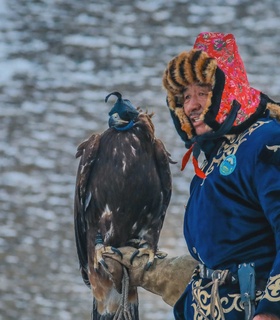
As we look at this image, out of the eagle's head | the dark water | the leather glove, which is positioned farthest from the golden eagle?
the dark water

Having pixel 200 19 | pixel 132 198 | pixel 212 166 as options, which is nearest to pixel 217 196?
pixel 212 166

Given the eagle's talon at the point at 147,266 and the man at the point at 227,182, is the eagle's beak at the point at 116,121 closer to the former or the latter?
the eagle's talon at the point at 147,266

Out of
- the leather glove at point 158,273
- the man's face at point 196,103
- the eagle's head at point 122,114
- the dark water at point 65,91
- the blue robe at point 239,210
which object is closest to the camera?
the blue robe at point 239,210

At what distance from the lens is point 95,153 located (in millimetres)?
2355

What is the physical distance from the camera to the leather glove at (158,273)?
2.03 meters

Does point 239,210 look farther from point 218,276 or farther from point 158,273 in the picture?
point 158,273

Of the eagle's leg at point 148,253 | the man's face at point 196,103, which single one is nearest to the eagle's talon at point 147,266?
the eagle's leg at point 148,253

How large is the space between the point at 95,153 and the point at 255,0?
9.36 feet

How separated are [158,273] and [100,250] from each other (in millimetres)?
188

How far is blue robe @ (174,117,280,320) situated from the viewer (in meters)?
1.63

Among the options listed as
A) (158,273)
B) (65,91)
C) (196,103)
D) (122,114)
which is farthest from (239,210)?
(65,91)

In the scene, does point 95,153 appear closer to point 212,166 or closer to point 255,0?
point 212,166

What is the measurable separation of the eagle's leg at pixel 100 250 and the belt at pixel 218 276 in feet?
1.22

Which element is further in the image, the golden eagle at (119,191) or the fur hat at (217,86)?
the golden eagle at (119,191)
